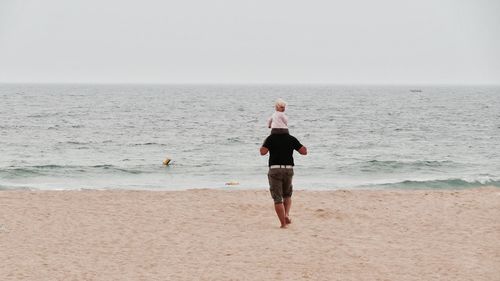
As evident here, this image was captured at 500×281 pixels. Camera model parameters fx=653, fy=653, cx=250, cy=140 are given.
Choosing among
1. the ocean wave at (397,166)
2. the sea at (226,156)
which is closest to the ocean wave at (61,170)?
the sea at (226,156)

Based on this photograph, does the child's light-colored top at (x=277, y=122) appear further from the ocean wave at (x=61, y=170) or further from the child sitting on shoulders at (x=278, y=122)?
the ocean wave at (x=61, y=170)

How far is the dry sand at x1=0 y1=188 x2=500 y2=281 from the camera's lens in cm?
922

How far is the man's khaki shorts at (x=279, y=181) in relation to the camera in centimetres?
1145

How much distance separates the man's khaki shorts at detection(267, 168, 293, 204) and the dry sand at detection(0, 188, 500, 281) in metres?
0.72

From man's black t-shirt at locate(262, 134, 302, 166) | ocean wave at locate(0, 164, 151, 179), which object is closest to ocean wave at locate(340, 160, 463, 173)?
ocean wave at locate(0, 164, 151, 179)

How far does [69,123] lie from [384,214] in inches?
1794

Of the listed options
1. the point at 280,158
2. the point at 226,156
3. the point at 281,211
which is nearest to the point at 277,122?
the point at 280,158

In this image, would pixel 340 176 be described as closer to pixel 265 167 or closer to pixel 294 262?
pixel 265 167

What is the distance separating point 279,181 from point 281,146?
2.09 feet

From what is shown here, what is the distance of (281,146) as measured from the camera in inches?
447

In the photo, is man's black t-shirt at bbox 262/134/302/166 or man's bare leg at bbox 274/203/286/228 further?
man's bare leg at bbox 274/203/286/228

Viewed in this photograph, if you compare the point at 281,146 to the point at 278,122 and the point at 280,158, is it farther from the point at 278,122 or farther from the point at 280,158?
the point at 278,122

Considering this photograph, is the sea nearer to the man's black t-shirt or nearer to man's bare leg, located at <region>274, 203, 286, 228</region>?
man's bare leg, located at <region>274, 203, 286, 228</region>

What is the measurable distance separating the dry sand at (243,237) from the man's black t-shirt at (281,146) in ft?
4.41
